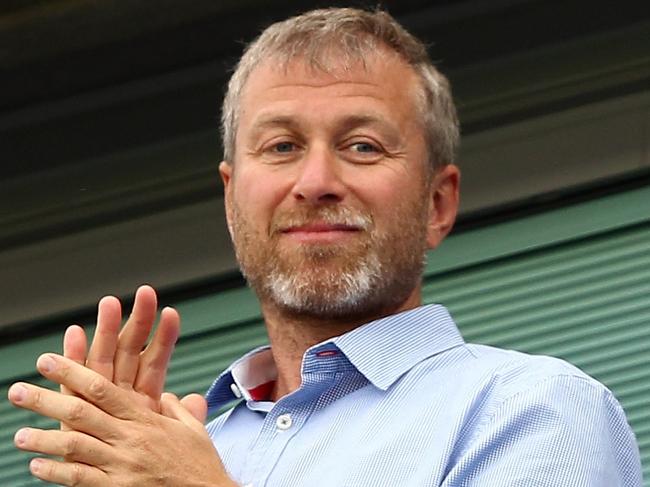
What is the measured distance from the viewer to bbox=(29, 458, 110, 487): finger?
1753 mm

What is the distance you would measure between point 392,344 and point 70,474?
53cm

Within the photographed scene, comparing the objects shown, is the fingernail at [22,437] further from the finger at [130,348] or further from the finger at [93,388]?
the finger at [130,348]

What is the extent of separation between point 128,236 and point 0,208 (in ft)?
1.25

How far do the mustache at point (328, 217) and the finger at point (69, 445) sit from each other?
20.8 inches

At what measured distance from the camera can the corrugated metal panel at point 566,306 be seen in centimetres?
379

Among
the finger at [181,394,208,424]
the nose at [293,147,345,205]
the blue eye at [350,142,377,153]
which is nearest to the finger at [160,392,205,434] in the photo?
the finger at [181,394,208,424]

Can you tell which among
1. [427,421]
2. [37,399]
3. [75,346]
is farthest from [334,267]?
[37,399]

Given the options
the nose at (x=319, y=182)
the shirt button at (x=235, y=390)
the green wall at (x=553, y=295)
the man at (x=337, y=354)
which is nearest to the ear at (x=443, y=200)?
the man at (x=337, y=354)

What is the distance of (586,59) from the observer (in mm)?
3988

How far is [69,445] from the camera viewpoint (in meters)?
1.76

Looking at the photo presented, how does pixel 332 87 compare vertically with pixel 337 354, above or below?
above

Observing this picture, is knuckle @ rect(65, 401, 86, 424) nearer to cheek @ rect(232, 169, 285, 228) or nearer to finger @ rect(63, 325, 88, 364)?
finger @ rect(63, 325, 88, 364)

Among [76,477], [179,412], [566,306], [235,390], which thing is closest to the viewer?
[76,477]

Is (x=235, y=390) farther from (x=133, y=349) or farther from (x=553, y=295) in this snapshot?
(x=553, y=295)
